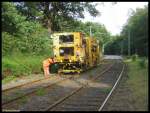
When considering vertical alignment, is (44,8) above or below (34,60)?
above

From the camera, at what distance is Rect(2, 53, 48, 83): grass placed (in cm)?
2929

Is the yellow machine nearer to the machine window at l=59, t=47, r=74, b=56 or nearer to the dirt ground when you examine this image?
the machine window at l=59, t=47, r=74, b=56

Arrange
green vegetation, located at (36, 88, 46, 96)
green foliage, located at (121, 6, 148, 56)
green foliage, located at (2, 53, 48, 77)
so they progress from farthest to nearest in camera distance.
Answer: green foliage, located at (121, 6, 148, 56) → green foliage, located at (2, 53, 48, 77) → green vegetation, located at (36, 88, 46, 96)

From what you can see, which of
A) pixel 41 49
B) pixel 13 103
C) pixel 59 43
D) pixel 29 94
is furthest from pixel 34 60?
pixel 13 103

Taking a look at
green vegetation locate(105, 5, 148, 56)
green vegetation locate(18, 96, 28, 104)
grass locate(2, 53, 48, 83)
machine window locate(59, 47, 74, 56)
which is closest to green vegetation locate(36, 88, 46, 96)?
green vegetation locate(18, 96, 28, 104)

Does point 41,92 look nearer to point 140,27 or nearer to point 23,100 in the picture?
point 23,100

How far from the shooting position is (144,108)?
53.8 feet

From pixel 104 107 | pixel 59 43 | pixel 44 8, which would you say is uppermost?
pixel 44 8

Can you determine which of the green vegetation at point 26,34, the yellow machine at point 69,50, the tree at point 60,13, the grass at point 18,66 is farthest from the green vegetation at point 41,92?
the tree at point 60,13

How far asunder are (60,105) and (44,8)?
1379 inches

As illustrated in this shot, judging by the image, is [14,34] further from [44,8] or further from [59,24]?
[59,24]

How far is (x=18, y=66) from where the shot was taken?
31.1 metres

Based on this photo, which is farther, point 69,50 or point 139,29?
point 139,29

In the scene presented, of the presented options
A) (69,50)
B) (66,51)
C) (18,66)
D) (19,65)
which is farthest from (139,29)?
(18,66)
